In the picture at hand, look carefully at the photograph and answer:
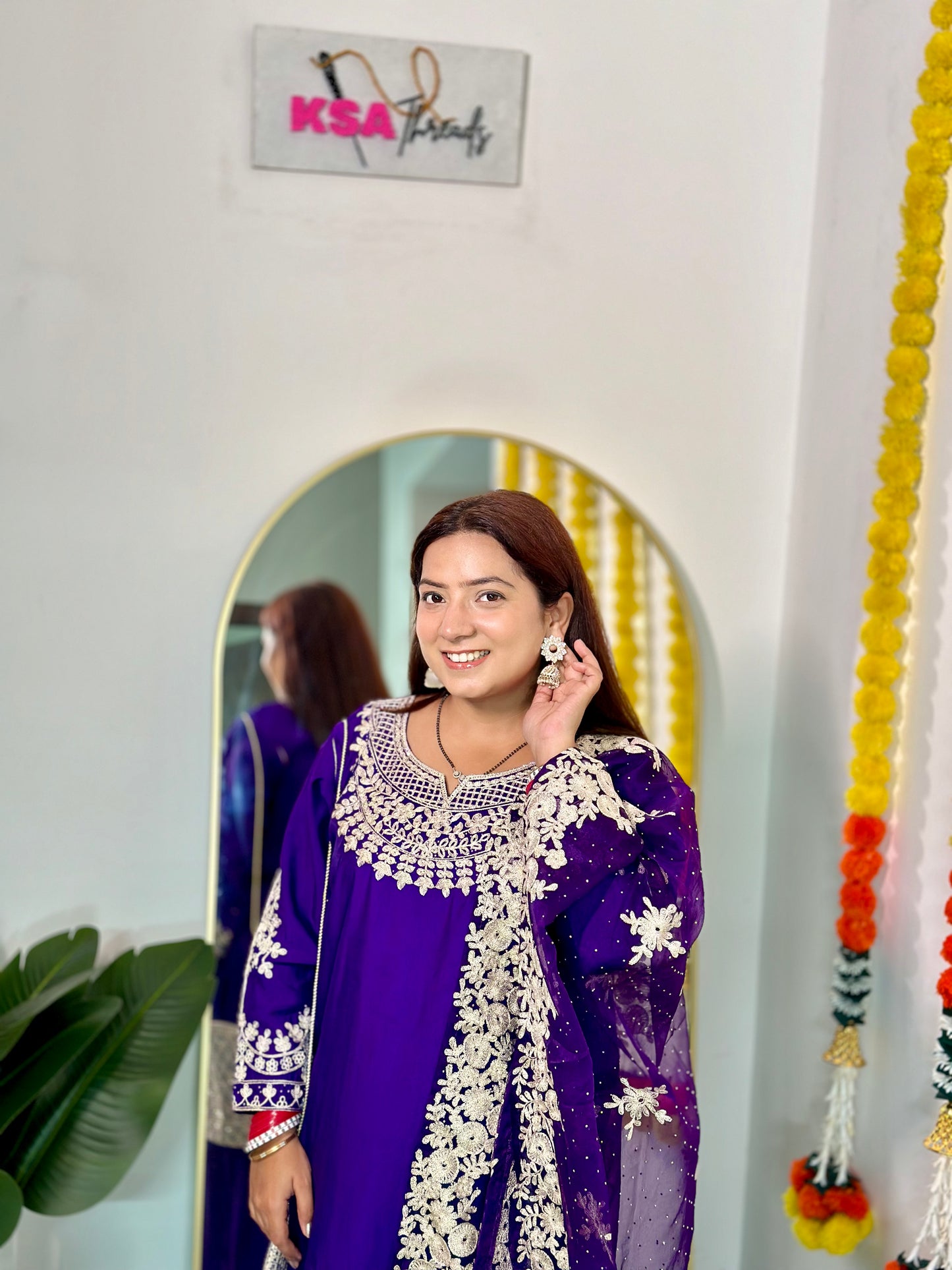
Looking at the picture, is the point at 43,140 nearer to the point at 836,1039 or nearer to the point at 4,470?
the point at 4,470

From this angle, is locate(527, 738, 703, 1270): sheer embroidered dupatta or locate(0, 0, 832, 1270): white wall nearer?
locate(527, 738, 703, 1270): sheer embroidered dupatta

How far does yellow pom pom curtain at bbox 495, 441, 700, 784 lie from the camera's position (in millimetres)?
2131

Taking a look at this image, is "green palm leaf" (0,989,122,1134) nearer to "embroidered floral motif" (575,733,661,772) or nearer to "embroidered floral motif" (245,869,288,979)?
"embroidered floral motif" (245,869,288,979)

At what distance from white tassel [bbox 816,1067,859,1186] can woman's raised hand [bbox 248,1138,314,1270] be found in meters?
0.78

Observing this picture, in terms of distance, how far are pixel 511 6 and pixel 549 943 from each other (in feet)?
4.94

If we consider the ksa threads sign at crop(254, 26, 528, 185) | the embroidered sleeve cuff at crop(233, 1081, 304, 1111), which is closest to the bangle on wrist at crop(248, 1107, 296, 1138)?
the embroidered sleeve cuff at crop(233, 1081, 304, 1111)

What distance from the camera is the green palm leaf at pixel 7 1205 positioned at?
5.28ft

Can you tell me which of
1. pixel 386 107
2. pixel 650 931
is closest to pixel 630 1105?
pixel 650 931

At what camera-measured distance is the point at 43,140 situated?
1.91m

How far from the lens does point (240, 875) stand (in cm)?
208

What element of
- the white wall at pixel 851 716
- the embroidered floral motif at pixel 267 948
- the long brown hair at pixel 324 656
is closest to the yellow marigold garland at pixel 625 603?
the white wall at pixel 851 716

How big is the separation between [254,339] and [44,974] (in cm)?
105

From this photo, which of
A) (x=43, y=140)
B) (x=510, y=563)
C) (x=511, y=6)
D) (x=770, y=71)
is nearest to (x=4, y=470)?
(x=43, y=140)

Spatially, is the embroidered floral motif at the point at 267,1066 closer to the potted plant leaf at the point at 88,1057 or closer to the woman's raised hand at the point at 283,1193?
the woman's raised hand at the point at 283,1193
